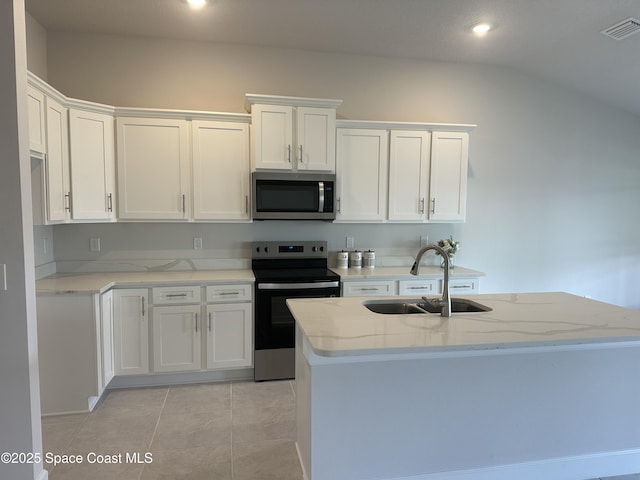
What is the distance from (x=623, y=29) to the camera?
3145 mm

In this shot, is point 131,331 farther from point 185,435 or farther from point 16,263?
point 16,263

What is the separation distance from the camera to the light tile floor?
7.33 feet

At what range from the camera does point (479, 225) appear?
431cm

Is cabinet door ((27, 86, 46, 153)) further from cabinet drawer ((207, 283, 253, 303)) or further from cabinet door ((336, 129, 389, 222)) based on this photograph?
cabinet door ((336, 129, 389, 222))

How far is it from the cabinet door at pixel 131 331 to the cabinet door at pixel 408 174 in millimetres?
2319

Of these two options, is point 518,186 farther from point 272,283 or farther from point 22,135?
point 22,135

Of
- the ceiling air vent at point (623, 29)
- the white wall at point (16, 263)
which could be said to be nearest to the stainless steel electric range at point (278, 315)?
the white wall at point (16, 263)

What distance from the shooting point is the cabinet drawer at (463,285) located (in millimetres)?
3659

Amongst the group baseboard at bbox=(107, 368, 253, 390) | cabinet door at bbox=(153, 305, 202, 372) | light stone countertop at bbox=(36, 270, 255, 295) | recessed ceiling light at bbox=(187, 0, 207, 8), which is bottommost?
baseboard at bbox=(107, 368, 253, 390)

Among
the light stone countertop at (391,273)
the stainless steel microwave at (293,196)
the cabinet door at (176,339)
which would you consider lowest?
the cabinet door at (176,339)

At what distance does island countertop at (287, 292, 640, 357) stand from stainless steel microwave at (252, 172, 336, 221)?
54.4 inches

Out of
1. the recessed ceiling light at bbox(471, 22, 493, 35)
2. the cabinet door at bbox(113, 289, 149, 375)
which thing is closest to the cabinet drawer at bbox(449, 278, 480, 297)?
the recessed ceiling light at bbox(471, 22, 493, 35)

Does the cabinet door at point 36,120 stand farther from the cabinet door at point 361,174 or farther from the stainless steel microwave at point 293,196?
the cabinet door at point 361,174

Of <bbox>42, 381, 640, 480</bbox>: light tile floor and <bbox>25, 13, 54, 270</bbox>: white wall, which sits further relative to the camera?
<bbox>25, 13, 54, 270</bbox>: white wall
